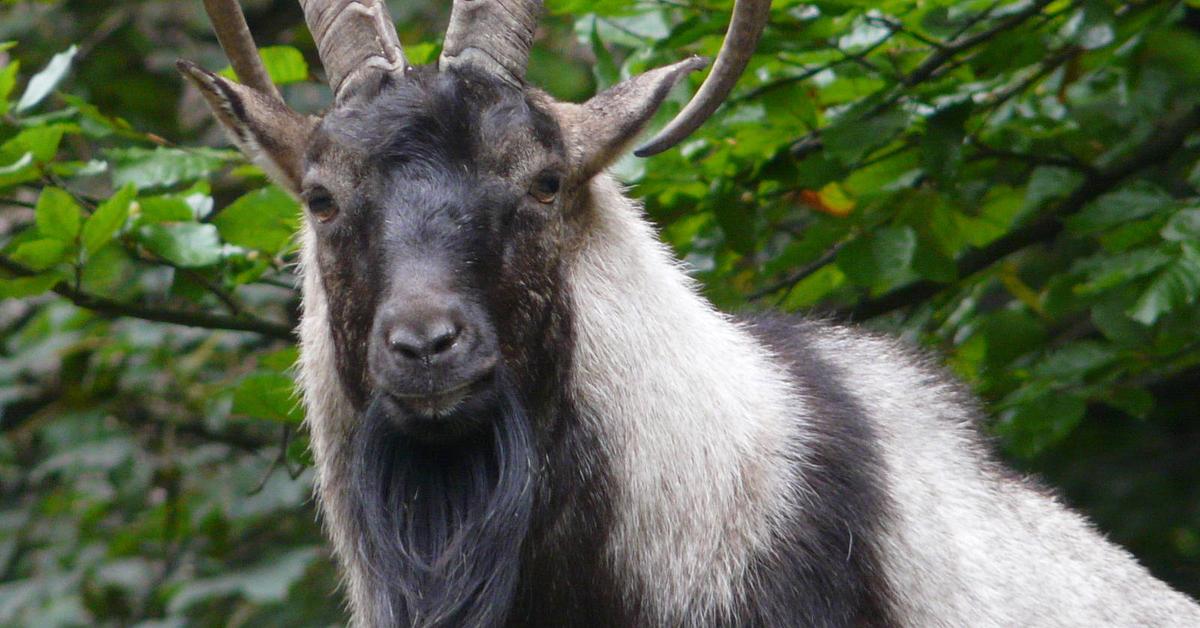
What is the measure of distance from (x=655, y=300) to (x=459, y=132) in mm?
808

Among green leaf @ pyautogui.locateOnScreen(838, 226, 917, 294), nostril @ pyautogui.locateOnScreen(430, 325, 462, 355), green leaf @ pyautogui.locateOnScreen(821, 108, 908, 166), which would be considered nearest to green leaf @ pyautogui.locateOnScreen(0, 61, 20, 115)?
nostril @ pyautogui.locateOnScreen(430, 325, 462, 355)

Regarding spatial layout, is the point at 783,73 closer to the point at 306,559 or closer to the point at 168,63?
the point at 306,559

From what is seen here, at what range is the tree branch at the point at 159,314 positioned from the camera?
5.50 m

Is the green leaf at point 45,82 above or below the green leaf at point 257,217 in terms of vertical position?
above

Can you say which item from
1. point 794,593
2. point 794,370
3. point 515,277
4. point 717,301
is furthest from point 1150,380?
point 515,277

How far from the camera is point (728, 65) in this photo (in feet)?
13.3

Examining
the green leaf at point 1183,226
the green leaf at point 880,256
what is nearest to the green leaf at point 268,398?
the green leaf at point 880,256

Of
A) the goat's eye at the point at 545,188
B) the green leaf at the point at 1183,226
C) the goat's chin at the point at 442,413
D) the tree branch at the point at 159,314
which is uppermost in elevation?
the goat's eye at the point at 545,188

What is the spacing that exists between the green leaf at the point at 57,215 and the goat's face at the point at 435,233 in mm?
1256

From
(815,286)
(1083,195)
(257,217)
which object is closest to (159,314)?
(257,217)

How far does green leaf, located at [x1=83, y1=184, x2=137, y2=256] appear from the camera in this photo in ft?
16.1

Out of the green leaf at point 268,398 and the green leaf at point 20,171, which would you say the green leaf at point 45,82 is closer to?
the green leaf at point 20,171

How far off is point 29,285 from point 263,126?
1.37 m

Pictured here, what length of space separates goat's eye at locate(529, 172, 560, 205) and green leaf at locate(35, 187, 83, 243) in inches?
73.5
